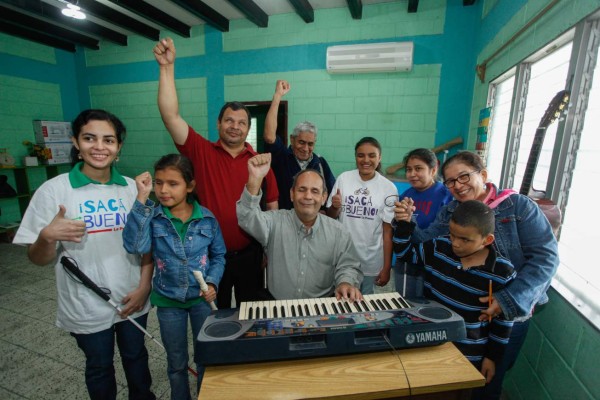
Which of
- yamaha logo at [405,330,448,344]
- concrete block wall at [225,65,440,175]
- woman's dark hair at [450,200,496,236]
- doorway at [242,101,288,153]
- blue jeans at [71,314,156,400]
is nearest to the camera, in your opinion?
yamaha logo at [405,330,448,344]

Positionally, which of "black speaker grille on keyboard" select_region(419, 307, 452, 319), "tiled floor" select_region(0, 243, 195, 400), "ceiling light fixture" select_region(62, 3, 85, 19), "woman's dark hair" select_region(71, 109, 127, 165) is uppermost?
"ceiling light fixture" select_region(62, 3, 85, 19)

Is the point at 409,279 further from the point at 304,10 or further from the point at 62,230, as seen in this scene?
the point at 304,10

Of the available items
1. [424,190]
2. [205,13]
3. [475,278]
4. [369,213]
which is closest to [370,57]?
[205,13]

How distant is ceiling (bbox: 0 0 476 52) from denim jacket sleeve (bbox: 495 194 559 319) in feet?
10.9

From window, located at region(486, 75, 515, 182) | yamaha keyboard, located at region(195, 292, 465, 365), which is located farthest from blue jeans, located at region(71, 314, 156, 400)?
window, located at region(486, 75, 515, 182)

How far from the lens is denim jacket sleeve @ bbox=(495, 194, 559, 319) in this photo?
1.19 m

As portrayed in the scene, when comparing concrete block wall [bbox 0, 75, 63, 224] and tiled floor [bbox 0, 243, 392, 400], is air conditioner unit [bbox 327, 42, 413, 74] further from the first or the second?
concrete block wall [bbox 0, 75, 63, 224]

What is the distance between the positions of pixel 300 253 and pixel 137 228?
0.79 meters

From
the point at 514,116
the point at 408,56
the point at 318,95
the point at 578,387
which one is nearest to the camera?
the point at 578,387

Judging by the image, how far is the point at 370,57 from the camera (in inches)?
149

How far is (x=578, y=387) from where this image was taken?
120 centimetres

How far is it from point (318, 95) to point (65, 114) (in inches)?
197

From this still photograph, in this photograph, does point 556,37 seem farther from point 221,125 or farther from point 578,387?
point 221,125

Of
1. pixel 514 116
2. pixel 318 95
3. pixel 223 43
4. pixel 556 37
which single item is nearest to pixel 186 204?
pixel 556 37
